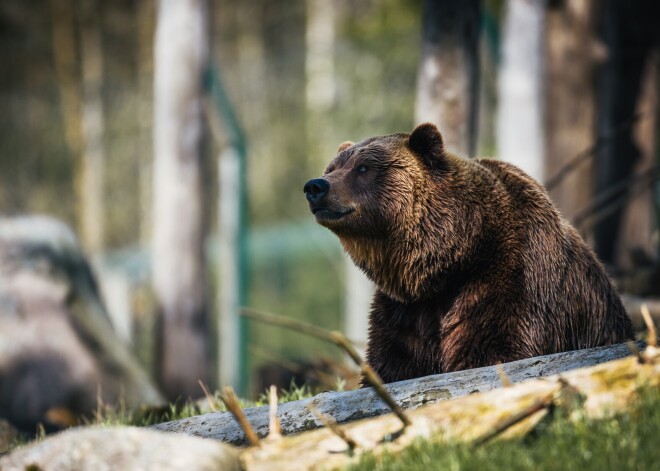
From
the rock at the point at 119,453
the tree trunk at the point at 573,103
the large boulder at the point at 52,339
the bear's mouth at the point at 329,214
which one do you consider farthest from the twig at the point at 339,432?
the tree trunk at the point at 573,103

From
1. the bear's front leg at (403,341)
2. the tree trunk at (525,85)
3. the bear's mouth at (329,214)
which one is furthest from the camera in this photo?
the tree trunk at (525,85)

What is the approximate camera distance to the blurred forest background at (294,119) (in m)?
7.71

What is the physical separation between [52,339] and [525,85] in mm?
4299

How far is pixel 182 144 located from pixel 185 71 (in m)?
0.72

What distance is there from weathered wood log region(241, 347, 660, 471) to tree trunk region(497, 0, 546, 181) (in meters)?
4.52

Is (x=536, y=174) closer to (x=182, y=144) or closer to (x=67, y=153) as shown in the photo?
(x=182, y=144)

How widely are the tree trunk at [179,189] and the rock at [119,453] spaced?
6.12 m

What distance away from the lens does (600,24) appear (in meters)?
8.93

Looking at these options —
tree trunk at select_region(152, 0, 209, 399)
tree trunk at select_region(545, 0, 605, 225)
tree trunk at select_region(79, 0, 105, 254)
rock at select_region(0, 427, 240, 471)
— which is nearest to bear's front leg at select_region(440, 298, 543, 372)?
rock at select_region(0, 427, 240, 471)

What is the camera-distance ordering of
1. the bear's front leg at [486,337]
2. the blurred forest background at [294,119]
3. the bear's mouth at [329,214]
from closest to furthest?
the bear's front leg at [486,337] < the bear's mouth at [329,214] < the blurred forest background at [294,119]

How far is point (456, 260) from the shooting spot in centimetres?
427

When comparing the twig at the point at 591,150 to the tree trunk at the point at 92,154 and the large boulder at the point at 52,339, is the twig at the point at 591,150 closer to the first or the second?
the large boulder at the point at 52,339

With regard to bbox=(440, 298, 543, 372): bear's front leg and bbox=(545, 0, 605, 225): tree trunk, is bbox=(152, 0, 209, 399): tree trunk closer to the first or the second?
bbox=(545, 0, 605, 225): tree trunk

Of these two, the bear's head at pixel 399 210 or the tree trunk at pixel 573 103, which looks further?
the tree trunk at pixel 573 103
